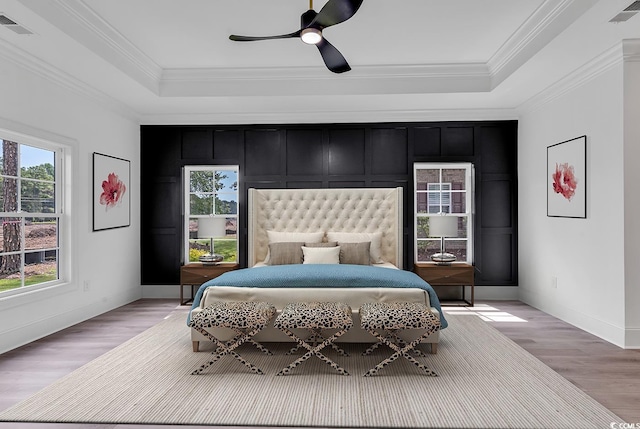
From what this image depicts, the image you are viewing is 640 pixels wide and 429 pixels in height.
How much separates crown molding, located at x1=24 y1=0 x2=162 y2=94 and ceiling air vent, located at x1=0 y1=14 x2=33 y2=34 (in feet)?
0.83

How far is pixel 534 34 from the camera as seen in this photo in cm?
385

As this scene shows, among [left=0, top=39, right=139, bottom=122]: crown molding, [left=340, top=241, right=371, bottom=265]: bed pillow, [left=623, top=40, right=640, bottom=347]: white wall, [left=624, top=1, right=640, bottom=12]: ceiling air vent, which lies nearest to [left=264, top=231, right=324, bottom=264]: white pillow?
[left=340, top=241, right=371, bottom=265]: bed pillow

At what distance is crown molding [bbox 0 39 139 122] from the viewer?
12.0 feet

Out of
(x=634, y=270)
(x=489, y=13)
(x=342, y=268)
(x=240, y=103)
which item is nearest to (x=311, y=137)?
(x=240, y=103)

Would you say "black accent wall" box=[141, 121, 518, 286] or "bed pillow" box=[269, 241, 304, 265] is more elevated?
"black accent wall" box=[141, 121, 518, 286]

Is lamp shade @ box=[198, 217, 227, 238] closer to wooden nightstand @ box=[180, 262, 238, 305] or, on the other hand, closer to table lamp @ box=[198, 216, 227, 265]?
table lamp @ box=[198, 216, 227, 265]

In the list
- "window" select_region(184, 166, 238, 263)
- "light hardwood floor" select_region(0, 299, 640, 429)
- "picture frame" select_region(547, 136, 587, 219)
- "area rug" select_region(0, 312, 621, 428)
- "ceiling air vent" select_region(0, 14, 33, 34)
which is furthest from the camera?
"window" select_region(184, 166, 238, 263)

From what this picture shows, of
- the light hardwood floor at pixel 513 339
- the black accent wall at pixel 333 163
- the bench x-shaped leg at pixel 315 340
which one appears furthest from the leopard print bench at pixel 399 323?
the black accent wall at pixel 333 163

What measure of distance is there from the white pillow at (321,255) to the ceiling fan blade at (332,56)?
7.40 ft

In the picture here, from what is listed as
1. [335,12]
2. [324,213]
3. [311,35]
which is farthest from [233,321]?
[324,213]

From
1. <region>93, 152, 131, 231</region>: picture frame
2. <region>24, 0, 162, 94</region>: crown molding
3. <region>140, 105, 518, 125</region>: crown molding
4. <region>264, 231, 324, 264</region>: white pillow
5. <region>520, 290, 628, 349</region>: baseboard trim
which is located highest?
<region>24, 0, 162, 94</region>: crown molding

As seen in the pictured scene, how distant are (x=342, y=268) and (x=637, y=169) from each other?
2810 mm

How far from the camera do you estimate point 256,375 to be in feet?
10.4

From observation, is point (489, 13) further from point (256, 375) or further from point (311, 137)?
point (256, 375)
